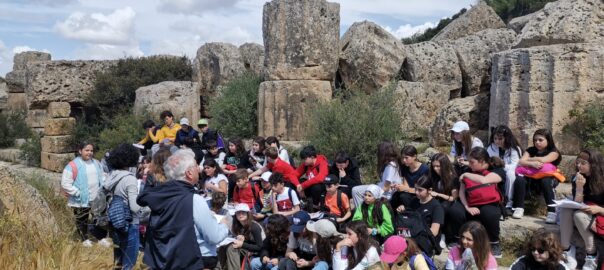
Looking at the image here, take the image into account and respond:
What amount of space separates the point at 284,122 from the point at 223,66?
377 cm

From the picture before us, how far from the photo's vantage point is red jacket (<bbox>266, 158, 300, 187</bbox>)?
783 cm

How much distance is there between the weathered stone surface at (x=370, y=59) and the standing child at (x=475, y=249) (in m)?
6.55

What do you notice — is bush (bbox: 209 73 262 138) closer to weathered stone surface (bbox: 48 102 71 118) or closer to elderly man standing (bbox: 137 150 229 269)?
weathered stone surface (bbox: 48 102 71 118)

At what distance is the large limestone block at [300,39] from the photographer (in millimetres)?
11203

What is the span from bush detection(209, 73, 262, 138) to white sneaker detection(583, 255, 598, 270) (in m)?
7.70

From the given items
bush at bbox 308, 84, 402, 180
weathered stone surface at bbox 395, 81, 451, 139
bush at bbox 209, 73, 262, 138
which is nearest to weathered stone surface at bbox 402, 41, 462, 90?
weathered stone surface at bbox 395, 81, 451, 139

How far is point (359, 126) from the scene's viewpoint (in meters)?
9.69

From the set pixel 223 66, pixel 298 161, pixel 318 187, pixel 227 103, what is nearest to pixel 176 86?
pixel 223 66

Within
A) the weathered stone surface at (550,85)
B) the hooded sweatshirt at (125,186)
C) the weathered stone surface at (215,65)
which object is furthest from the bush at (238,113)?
the hooded sweatshirt at (125,186)

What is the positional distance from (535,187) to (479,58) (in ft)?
18.0

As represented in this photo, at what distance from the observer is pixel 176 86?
573 inches

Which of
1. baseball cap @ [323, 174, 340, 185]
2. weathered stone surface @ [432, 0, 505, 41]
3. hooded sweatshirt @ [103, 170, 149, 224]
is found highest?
weathered stone surface @ [432, 0, 505, 41]

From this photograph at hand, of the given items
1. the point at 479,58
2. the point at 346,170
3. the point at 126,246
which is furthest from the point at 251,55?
the point at 126,246

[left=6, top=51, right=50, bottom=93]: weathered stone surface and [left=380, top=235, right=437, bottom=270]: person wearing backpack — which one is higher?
[left=6, top=51, right=50, bottom=93]: weathered stone surface
